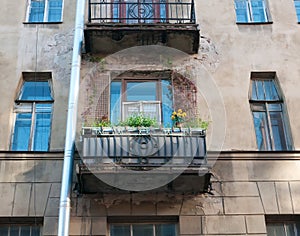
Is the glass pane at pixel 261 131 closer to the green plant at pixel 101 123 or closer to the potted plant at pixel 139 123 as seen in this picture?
the potted plant at pixel 139 123

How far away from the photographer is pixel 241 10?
42.9ft

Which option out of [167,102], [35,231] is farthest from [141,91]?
[35,231]

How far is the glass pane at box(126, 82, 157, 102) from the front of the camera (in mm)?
11484

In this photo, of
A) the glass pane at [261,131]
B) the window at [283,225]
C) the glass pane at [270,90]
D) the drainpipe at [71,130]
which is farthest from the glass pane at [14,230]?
the glass pane at [270,90]

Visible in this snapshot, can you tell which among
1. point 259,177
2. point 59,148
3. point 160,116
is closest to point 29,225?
point 59,148

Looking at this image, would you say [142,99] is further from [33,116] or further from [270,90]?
[270,90]

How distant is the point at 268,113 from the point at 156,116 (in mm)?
2444

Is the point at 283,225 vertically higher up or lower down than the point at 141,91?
lower down

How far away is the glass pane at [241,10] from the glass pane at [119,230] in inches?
230

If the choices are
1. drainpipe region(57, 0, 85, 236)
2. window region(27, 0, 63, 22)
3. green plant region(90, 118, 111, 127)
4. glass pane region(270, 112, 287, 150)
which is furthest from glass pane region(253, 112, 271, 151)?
window region(27, 0, 63, 22)

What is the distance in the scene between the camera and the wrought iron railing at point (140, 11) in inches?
493

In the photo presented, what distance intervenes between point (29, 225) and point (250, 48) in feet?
20.4

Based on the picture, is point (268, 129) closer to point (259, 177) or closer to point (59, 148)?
point (259, 177)

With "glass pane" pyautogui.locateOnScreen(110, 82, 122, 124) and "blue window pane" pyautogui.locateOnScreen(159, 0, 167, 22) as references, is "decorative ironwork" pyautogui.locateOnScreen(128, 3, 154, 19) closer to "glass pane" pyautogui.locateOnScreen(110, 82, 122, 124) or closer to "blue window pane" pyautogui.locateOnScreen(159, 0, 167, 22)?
"blue window pane" pyautogui.locateOnScreen(159, 0, 167, 22)
